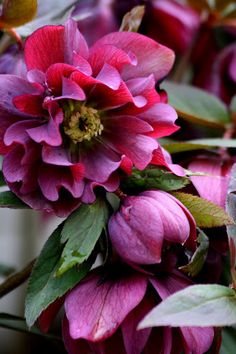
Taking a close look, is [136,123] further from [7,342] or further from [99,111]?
[7,342]

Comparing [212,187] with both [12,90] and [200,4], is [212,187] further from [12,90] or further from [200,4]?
[200,4]

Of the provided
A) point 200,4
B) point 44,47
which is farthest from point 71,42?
point 200,4

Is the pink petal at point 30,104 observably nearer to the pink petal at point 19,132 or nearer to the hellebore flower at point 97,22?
the pink petal at point 19,132

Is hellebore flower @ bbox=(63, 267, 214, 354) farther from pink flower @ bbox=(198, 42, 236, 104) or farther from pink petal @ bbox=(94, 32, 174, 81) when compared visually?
pink flower @ bbox=(198, 42, 236, 104)

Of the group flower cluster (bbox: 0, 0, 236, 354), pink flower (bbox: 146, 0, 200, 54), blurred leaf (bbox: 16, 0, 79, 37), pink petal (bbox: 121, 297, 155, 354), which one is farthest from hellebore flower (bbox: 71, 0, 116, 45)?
pink petal (bbox: 121, 297, 155, 354)

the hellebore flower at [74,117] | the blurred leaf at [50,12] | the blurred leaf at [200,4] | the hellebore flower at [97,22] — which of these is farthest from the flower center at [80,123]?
the blurred leaf at [200,4]

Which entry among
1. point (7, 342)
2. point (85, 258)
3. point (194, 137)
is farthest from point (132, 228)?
point (7, 342)
